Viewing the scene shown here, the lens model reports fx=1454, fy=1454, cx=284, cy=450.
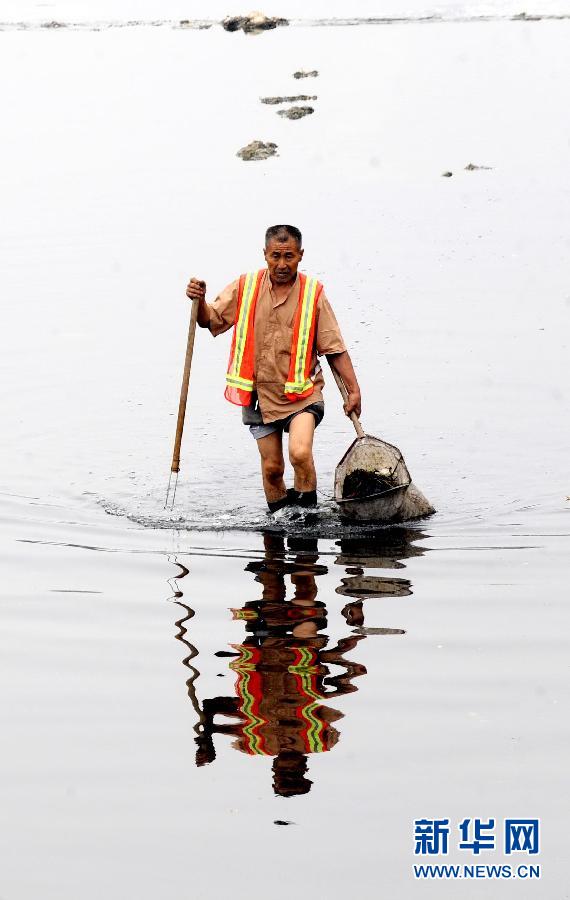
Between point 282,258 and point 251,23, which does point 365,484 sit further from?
point 251,23

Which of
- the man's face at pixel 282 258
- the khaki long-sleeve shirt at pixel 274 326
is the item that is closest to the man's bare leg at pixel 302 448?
the khaki long-sleeve shirt at pixel 274 326

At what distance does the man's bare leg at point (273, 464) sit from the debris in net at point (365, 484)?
18.1 inches

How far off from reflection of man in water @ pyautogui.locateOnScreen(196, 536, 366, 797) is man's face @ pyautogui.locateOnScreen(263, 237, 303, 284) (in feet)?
5.74

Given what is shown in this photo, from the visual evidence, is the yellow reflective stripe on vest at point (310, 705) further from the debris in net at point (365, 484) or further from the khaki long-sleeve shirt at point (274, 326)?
the khaki long-sleeve shirt at point (274, 326)

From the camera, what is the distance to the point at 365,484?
27.6ft

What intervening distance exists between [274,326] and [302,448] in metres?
0.71

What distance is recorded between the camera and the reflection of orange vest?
5293mm

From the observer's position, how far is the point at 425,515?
8.79 meters

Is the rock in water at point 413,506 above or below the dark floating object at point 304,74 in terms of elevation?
below

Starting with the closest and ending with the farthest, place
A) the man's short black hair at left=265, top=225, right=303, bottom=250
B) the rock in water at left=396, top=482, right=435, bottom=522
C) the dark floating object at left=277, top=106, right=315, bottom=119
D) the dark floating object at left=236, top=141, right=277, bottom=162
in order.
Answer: the man's short black hair at left=265, top=225, right=303, bottom=250, the rock in water at left=396, top=482, right=435, bottom=522, the dark floating object at left=236, top=141, right=277, bottom=162, the dark floating object at left=277, top=106, right=315, bottom=119

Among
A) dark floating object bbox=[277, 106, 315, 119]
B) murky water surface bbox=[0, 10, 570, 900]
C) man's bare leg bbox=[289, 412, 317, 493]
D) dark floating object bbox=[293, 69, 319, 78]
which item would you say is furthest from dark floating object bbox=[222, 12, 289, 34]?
man's bare leg bbox=[289, 412, 317, 493]

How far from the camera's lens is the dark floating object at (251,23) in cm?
4409

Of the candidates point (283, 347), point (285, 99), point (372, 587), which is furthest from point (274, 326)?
point (285, 99)

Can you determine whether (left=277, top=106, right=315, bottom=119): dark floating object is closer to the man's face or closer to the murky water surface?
the murky water surface
